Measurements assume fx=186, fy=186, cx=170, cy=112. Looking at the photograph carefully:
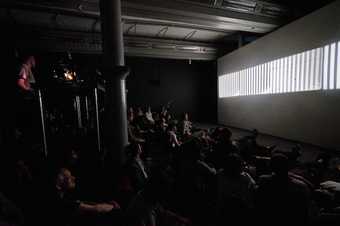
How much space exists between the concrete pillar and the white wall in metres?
4.14

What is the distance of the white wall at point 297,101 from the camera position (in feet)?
12.6

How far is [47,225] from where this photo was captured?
1672mm

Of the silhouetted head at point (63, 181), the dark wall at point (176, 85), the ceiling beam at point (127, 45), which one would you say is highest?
the ceiling beam at point (127, 45)

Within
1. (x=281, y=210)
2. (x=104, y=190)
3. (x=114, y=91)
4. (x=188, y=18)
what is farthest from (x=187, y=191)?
(x=188, y=18)

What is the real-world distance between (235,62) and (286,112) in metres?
2.84

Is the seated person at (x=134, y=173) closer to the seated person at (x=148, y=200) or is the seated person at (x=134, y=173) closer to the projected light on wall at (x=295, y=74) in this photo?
the seated person at (x=148, y=200)

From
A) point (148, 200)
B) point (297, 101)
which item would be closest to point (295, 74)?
point (297, 101)

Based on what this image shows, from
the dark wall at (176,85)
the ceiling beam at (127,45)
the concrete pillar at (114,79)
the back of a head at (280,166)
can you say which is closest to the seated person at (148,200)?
the back of a head at (280,166)

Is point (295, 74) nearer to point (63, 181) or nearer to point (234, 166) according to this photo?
point (234, 166)

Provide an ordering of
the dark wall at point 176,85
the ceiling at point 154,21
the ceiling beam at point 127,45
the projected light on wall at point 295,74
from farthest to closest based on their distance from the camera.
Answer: the dark wall at point 176,85, the ceiling beam at point 127,45, the ceiling at point 154,21, the projected light on wall at point 295,74

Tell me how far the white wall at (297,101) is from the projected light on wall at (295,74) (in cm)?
13

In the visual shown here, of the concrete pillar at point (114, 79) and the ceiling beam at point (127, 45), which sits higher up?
the ceiling beam at point (127, 45)

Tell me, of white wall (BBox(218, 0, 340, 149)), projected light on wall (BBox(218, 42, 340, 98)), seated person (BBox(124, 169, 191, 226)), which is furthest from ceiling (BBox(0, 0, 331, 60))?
seated person (BBox(124, 169, 191, 226))

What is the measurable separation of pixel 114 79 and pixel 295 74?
4.29 metres
